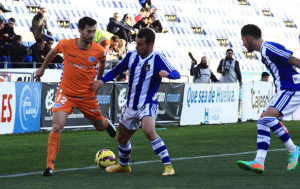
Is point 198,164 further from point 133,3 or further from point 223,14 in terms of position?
point 223,14

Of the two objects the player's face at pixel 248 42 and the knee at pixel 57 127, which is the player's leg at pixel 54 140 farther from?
the player's face at pixel 248 42

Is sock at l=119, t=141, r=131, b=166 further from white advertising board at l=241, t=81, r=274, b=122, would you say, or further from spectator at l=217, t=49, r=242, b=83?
white advertising board at l=241, t=81, r=274, b=122

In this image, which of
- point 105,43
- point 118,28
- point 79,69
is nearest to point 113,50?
point 105,43

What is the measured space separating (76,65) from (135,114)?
116cm

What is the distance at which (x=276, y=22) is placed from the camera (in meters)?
50.2

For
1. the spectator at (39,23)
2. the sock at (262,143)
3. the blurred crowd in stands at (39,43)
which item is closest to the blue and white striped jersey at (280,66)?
the sock at (262,143)

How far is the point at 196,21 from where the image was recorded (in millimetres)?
42844

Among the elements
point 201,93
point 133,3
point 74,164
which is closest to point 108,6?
point 133,3

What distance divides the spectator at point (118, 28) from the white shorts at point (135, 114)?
13535mm

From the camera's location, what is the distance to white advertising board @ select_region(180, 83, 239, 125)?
19953mm

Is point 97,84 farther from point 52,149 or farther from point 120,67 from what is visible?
point 52,149

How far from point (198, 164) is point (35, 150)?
3.66 metres

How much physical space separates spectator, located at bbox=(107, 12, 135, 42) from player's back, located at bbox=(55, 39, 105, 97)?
502 inches

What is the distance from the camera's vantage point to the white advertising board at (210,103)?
65.5ft
